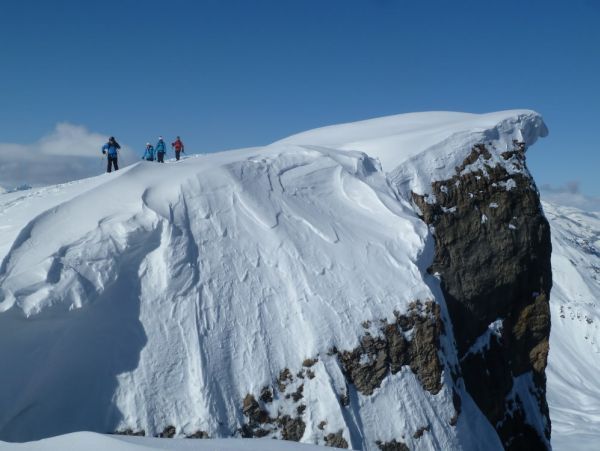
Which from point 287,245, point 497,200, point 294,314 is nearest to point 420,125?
point 497,200

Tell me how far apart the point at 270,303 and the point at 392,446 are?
3.25m

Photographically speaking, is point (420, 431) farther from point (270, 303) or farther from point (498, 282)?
point (498, 282)

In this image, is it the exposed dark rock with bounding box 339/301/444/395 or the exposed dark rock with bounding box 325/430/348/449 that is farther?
the exposed dark rock with bounding box 339/301/444/395

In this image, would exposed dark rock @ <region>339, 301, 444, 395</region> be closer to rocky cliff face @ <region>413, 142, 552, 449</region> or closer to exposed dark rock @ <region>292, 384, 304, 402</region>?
exposed dark rock @ <region>292, 384, 304, 402</region>

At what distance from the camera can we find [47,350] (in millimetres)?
7758

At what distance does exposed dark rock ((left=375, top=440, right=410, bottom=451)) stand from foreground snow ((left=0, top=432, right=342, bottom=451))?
397cm

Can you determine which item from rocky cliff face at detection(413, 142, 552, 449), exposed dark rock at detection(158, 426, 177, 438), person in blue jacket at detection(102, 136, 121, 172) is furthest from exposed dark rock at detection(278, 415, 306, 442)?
person in blue jacket at detection(102, 136, 121, 172)

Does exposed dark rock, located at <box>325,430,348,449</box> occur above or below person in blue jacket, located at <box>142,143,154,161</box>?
below

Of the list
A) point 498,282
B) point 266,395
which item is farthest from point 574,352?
point 266,395

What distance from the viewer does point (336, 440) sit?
830 centimetres

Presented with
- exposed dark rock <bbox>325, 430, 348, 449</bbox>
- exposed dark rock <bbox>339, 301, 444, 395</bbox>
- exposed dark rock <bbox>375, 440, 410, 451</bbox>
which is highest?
exposed dark rock <bbox>339, 301, 444, 395</bbox>

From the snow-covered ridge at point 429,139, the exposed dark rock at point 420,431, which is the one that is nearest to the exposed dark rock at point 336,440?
the exposed dark rock at point 420,431

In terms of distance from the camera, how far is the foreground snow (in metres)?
4.51

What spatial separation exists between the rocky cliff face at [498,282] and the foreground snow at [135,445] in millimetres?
7347
